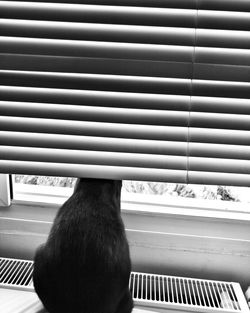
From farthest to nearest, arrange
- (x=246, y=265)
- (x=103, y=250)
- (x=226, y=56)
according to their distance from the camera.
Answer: (x=246, y=265), (x=226, y=56), (x=103, y=250)

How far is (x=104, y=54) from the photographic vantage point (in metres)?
1.30

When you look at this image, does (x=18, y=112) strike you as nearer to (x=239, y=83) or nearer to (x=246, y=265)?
(x=239, y=83)

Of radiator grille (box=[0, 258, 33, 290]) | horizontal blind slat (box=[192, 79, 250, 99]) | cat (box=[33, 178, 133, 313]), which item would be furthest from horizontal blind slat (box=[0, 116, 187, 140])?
radiator grille (box=[0, 258, 33, 290])

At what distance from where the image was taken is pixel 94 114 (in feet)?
4.46

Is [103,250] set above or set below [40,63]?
below

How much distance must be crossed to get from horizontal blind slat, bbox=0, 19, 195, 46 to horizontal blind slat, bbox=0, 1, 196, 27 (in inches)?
0.7

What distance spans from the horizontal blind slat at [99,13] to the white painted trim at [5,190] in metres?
0.53

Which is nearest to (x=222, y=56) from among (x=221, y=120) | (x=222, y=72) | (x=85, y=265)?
(x=222, y=72)

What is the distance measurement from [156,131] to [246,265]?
54 centimetres

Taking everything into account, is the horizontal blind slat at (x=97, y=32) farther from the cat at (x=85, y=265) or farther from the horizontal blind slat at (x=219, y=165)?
the cat at (x=85, y=265)

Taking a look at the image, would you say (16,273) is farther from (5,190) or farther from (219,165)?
(219,165)

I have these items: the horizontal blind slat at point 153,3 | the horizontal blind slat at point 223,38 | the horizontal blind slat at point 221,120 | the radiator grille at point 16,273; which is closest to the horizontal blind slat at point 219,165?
the horizontal blind slat at point 221,120

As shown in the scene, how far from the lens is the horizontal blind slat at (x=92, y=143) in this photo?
137cm

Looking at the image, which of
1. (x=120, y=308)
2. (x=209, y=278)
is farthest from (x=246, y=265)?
(x=120, y=308)
